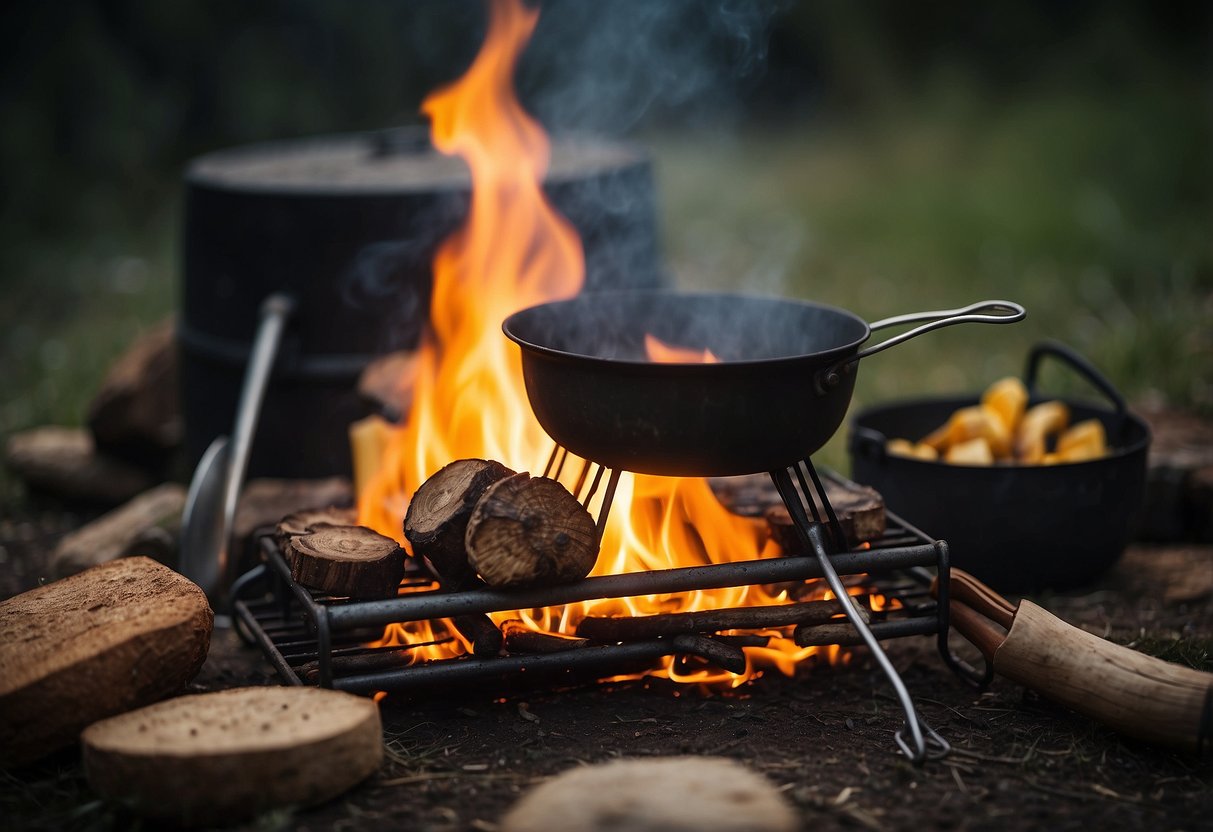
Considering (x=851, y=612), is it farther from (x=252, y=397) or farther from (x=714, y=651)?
(x=252, y=397)

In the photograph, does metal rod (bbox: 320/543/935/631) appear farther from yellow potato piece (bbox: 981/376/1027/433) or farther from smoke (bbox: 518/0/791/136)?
smoke (bbox: 518/0/791/136)

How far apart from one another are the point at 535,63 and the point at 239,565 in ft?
21.1

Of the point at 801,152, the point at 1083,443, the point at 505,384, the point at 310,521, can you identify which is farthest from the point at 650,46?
the point at 801,152

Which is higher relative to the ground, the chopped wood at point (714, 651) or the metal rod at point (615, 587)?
the metal rod at point (615, 587)

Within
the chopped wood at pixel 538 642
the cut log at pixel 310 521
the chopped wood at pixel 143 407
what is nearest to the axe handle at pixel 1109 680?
the chopped wood at pixel 538 642

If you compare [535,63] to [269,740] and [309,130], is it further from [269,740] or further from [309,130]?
[269,740]

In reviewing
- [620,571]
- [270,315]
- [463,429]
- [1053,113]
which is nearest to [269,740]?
[620,571]

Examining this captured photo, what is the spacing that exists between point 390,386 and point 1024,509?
1.75m

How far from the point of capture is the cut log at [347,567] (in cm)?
251

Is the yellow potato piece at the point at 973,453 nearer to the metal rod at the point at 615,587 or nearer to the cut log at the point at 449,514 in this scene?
the metal rod at the point at 615,587

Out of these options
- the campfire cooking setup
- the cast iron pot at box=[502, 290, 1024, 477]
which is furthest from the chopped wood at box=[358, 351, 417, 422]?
the cast iron pot at box=[502, 290, 1024, 477]

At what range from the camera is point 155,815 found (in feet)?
6.82

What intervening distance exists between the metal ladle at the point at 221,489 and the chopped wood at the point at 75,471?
41.1 inches

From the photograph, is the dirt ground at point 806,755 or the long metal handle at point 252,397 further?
the long metal handle at point 252,397
